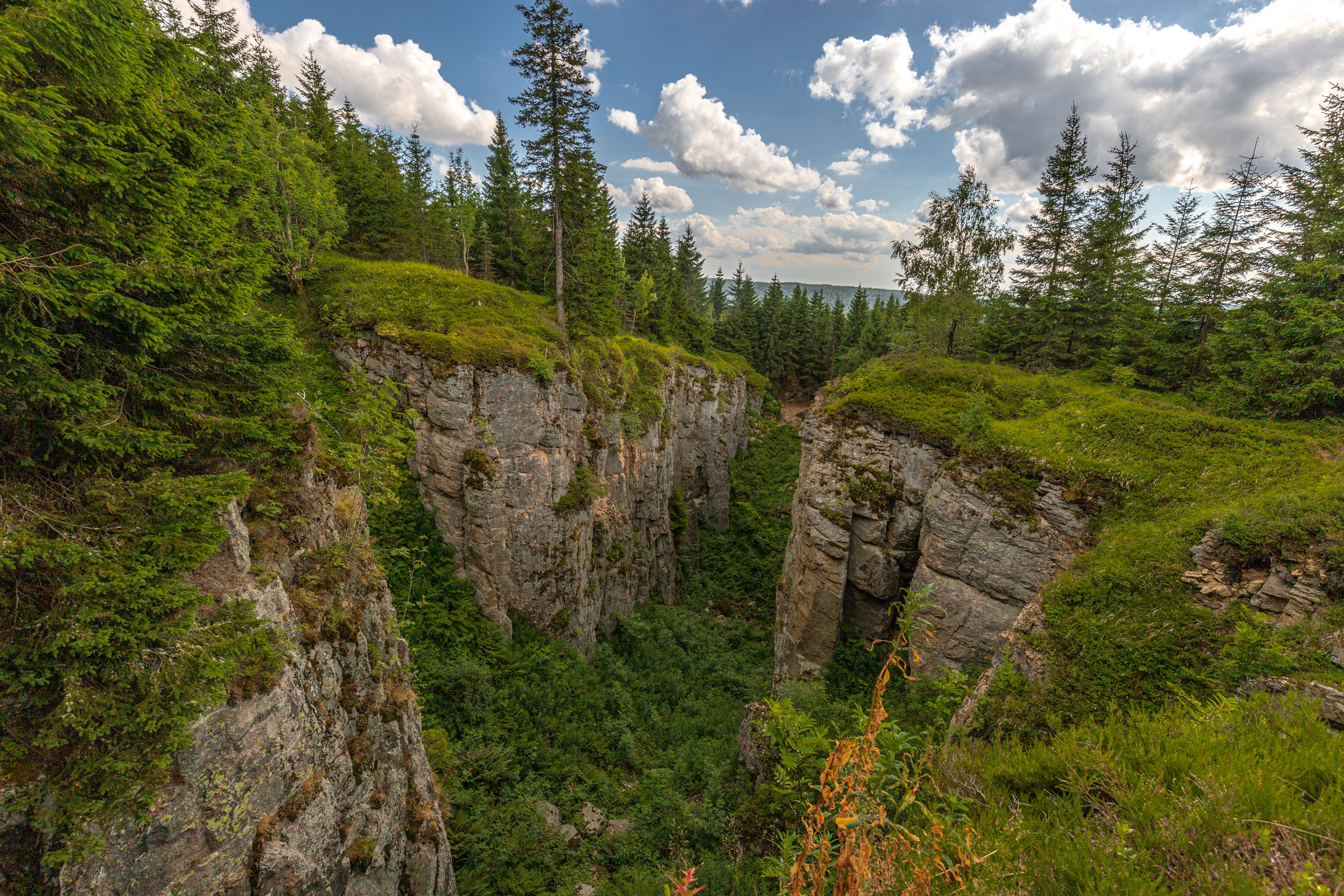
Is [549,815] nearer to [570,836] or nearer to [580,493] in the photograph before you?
[570,836]

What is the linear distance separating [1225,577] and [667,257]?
50305 millimetres

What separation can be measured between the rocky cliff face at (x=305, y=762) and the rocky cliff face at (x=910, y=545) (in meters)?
10.6

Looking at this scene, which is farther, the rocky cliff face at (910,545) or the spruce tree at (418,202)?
the spruce tree at (418,202)

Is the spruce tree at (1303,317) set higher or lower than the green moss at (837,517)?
higher

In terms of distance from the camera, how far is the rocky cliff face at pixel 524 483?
15508mm

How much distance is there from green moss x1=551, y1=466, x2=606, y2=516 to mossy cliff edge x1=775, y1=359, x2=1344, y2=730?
28.5ft

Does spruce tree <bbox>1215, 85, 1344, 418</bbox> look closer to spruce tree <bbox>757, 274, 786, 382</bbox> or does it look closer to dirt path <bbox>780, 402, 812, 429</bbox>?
dirt path <bbox>780, 402, 812, 429</bbox>

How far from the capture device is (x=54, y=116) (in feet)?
11.6

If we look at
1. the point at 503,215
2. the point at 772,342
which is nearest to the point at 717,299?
the point at 772,342

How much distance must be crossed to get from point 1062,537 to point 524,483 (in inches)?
628

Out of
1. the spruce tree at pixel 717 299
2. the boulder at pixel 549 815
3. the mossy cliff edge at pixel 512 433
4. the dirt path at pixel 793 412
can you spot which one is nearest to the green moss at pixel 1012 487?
the mossy cliff edge at pixel 512 433

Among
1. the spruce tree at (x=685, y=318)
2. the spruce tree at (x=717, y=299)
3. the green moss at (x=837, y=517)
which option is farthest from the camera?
the spruce tree at (x=717, y=299)

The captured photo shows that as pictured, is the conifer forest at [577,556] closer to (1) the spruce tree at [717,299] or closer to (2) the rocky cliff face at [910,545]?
(2) the rocky cliff face at [910,545]

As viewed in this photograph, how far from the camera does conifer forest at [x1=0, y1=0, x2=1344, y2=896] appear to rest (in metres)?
3.43
